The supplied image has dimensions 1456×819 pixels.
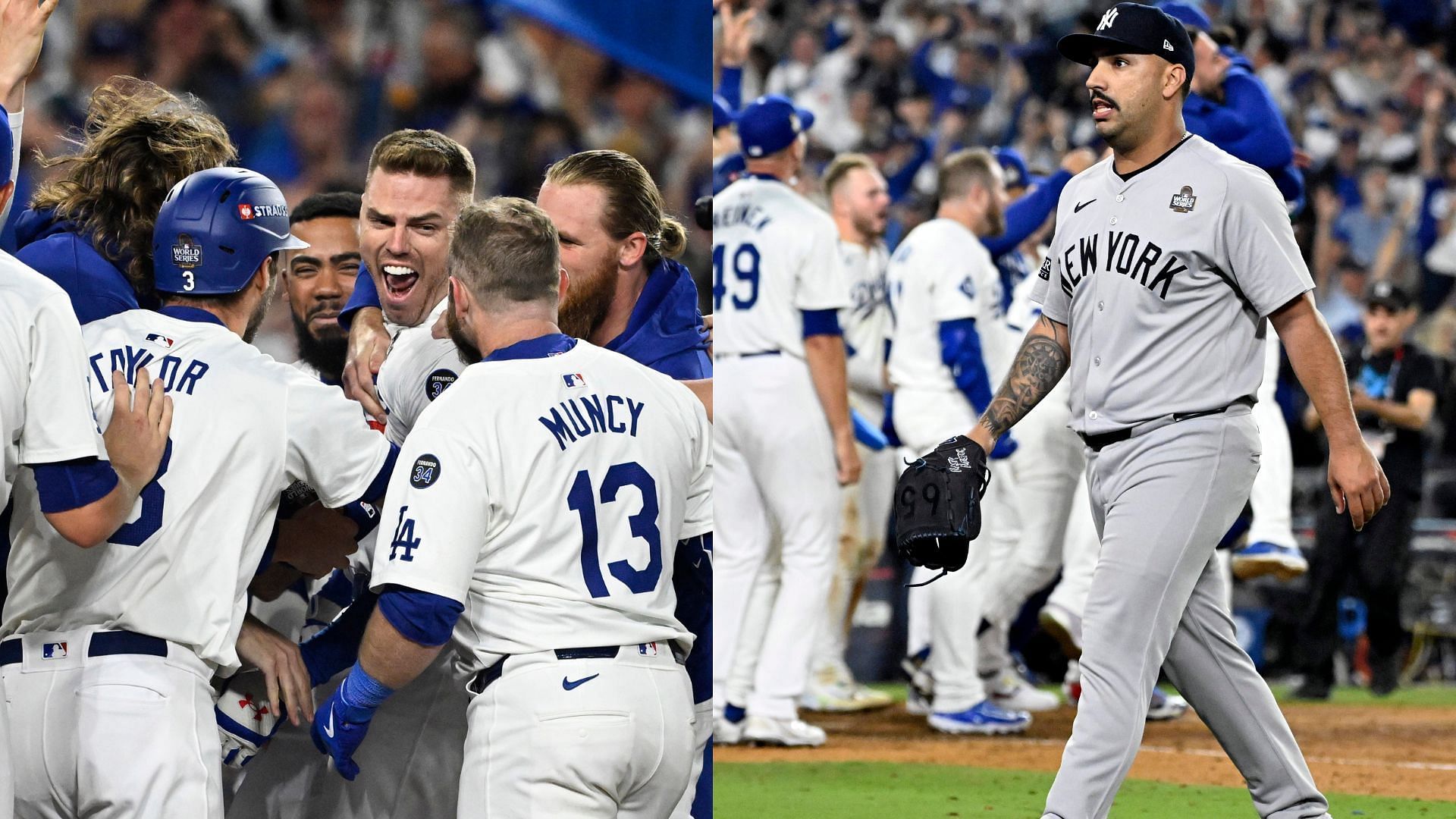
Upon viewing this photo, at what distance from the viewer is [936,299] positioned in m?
6.68

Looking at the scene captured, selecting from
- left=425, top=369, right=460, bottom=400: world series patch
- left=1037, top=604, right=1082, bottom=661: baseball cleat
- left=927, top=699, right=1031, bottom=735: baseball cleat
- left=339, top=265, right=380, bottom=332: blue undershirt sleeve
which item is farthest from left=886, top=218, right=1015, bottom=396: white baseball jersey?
left=425, top=369, right=460, bottom=400: world series patch

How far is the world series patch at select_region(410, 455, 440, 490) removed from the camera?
2600 mm

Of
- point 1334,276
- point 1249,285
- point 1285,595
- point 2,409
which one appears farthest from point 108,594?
point 1334,276

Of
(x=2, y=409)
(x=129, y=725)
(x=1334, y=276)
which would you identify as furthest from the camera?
(x=1334, y=276)

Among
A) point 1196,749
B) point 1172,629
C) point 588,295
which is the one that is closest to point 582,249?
point 588,295

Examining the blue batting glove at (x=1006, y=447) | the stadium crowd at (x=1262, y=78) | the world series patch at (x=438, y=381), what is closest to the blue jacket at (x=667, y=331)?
the world series patch at (x=438, y=381)

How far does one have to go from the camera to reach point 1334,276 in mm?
12148

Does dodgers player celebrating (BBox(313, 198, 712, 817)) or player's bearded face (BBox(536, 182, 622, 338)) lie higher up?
player's bearded face (BBox(536, 182, 622, 338))

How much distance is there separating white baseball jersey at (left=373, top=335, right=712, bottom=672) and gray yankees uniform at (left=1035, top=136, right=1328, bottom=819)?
111 cm

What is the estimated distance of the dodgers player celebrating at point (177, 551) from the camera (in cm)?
267

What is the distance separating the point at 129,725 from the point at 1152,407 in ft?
7.35

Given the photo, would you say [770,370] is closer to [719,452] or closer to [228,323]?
[719,452]

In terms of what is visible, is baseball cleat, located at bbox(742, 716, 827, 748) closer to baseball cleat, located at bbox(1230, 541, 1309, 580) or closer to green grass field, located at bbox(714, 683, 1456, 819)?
green grass field, located at bbox(714, 683, 1456, 819)

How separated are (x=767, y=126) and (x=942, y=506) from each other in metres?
2.99
